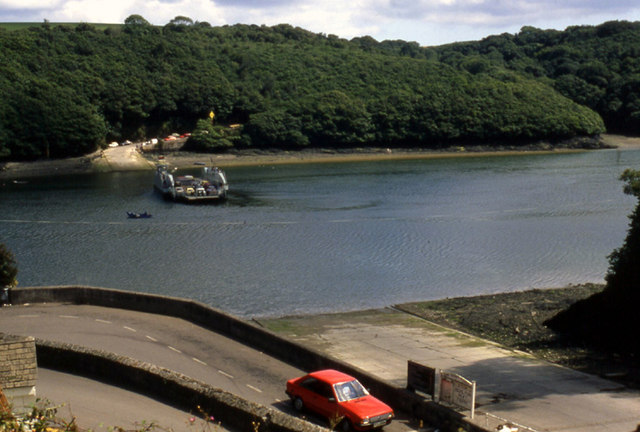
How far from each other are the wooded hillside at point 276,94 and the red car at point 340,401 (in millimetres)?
90007

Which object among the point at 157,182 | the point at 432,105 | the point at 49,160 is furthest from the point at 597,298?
the point at 432,105

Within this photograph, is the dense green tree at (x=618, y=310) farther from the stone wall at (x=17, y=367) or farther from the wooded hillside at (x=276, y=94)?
the wooded hillside at (x=276, y=94)

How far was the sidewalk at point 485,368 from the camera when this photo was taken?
17.8 meters

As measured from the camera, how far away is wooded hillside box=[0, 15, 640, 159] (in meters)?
110

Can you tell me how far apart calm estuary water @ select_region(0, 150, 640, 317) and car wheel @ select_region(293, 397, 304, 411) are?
15305 mm

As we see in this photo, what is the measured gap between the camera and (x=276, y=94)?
139 meters

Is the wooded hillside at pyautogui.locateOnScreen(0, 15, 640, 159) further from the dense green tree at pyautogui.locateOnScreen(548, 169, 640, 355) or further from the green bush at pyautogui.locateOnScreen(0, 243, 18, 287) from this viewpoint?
the dense green tree at pyautogui.locateOnScreen(548, 169, 640, 355)

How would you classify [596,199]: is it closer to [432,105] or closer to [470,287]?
[470,287]

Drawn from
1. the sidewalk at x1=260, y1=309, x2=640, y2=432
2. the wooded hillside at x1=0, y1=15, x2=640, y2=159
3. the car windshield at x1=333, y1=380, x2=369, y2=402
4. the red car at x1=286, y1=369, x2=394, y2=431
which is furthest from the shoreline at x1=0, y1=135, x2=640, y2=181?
the car windshield at x1=333, y1=380, x2=369, y2=402

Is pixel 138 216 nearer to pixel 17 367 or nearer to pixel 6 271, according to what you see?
pixel 6 271

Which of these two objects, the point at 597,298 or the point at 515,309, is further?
the point at 515,309

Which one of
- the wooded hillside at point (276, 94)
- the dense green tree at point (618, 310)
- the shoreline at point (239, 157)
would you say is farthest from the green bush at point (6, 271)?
the wooded hillside at point (276, 94)

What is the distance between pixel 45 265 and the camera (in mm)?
43906

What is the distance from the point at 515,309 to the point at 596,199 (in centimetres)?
4318
